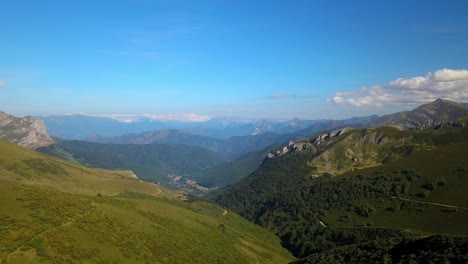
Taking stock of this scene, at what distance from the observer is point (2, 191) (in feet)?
406

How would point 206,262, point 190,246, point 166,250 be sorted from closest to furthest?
1. point 166,250
2. point 206,262
3. point 190,246

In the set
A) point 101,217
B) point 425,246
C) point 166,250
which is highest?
point 425,246

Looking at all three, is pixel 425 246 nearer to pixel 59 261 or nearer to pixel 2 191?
pixel 59 261

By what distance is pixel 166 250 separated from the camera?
479ft

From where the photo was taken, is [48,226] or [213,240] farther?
[213,240]

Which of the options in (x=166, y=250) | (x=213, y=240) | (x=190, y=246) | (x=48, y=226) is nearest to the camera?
(x=48, y=226)

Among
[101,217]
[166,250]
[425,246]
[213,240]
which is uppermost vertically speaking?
[425,246]

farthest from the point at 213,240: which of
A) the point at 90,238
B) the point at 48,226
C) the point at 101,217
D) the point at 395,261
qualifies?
the point at 395,261

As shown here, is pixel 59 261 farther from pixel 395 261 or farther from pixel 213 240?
pixel 213 240

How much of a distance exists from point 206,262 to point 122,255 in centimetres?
4787

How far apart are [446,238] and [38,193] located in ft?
422

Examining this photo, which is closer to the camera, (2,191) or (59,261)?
(59,261)

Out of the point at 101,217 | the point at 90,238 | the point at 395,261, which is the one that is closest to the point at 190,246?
the point at 101,217

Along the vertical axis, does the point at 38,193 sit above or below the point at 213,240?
above
